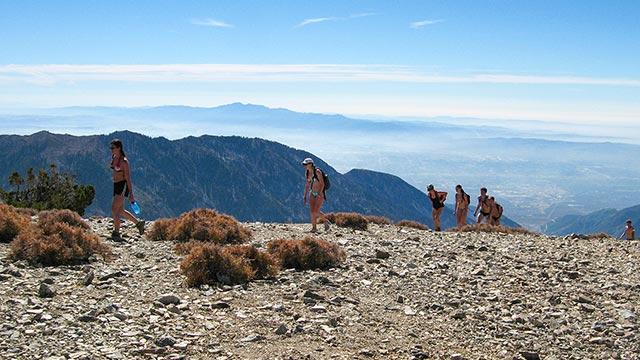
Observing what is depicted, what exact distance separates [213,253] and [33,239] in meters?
3.89

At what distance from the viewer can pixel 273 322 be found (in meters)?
8.15

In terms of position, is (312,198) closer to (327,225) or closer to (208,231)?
(327,225)

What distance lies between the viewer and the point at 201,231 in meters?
15.2

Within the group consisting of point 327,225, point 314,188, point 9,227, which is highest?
point 314,188

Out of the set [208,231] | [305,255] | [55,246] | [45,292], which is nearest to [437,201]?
[208,231]

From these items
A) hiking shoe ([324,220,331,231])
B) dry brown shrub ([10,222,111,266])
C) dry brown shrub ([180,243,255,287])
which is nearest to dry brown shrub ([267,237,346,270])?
dry brown shrub ([180,243,255,287])

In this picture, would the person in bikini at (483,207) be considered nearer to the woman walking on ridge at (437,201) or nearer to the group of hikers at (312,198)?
the group of hikers at (312,198)

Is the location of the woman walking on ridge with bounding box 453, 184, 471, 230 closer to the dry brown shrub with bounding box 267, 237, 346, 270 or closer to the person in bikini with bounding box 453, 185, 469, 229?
the person in bikini with bounding box 453, 185, 469, 229

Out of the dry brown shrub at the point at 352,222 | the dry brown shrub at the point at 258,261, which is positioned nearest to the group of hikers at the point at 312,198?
the dry brown shrub at the point at 352,222

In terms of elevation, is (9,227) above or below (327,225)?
above

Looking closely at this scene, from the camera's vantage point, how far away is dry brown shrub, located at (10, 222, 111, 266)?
11.1 meters

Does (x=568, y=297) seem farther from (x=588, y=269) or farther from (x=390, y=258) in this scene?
(x=390, y=258)

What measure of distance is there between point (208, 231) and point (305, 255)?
161 inches

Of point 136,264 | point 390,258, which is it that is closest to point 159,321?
point 136,264
